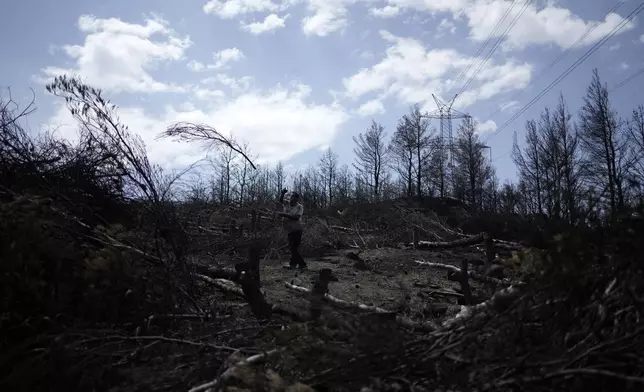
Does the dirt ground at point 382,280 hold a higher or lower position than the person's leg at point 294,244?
lower

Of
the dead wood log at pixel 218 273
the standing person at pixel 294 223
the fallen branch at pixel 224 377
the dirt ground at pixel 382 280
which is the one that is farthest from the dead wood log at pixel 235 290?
the standing person at pixel 294 223

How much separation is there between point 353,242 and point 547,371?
13357 millimetres

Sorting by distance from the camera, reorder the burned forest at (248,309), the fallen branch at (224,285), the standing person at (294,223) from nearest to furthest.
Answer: the burned forest at (248,309), the fallen branch at (224,285), the standing person at (294,223)

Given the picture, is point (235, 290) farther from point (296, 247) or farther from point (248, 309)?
point (296, 247)

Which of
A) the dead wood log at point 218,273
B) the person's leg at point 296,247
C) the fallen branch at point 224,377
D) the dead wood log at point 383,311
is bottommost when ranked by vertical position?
the fallen branch at point 224,377

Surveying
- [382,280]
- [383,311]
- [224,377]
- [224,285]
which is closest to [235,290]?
[224,285]

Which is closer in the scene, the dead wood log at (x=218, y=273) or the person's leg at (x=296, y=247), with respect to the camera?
the dead wood log at (x=218, y=273)

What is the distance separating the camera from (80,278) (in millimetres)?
3674

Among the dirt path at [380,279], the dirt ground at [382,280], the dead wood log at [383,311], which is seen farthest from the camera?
the dirt path at [380,279]

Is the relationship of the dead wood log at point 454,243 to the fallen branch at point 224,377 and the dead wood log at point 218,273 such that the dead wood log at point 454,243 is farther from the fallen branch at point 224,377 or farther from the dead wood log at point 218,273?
the fallen branch at point 224,377

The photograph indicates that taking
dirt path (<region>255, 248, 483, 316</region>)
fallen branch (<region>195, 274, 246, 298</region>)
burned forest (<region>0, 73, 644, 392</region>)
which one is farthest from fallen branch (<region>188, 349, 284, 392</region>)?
fallen branch (<region>195, 274, 246, 298</region>)

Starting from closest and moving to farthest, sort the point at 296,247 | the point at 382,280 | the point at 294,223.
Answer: the point at 382,280, the point at 294,223, the point at 296,247

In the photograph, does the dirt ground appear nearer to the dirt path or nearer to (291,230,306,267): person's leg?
the dirt path

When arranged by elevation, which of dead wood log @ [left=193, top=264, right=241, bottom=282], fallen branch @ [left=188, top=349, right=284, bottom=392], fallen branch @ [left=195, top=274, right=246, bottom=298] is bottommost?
fallen branch @ [left=188, top=349, right=284, bottom=392]
